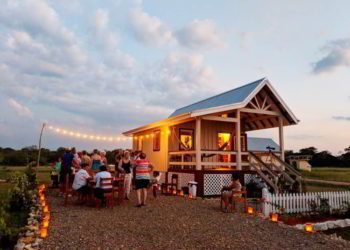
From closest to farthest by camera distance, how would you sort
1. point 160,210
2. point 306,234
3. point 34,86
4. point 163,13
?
point 306,234 < point 160,210 < point 163,13 < point 34,86

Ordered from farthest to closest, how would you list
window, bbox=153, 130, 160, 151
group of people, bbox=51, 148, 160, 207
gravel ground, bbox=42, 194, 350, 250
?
window, bbox=153, 130, 160, 151, group of people, bbox=51, 148, 160, 207, gravel ground, bbox=42, 194, 350, 250

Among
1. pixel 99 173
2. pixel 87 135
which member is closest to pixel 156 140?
pixel 87 135

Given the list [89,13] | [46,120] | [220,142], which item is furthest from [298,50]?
[46,120]

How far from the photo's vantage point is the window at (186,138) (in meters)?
16.0

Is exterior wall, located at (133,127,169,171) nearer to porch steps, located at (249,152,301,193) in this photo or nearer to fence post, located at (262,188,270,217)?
porch steps, located at (249,152,301,193)

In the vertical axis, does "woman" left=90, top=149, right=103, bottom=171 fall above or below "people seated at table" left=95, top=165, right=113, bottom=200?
above

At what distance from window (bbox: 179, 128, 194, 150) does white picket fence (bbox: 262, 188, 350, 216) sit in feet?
22.1

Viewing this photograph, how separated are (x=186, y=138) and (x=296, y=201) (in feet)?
23.4

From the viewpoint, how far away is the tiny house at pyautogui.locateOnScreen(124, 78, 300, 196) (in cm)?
1305

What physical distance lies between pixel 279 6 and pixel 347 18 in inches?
132

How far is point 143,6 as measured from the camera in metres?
14.4

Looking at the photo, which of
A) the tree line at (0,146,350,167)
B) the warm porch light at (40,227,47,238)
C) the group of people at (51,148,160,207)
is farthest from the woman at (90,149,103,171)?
the warm porch light at (40,227,47,238)

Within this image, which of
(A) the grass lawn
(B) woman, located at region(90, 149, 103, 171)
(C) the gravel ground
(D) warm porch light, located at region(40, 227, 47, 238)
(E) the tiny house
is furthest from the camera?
(A) the grass lawn

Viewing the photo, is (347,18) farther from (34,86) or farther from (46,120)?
(34,86)
